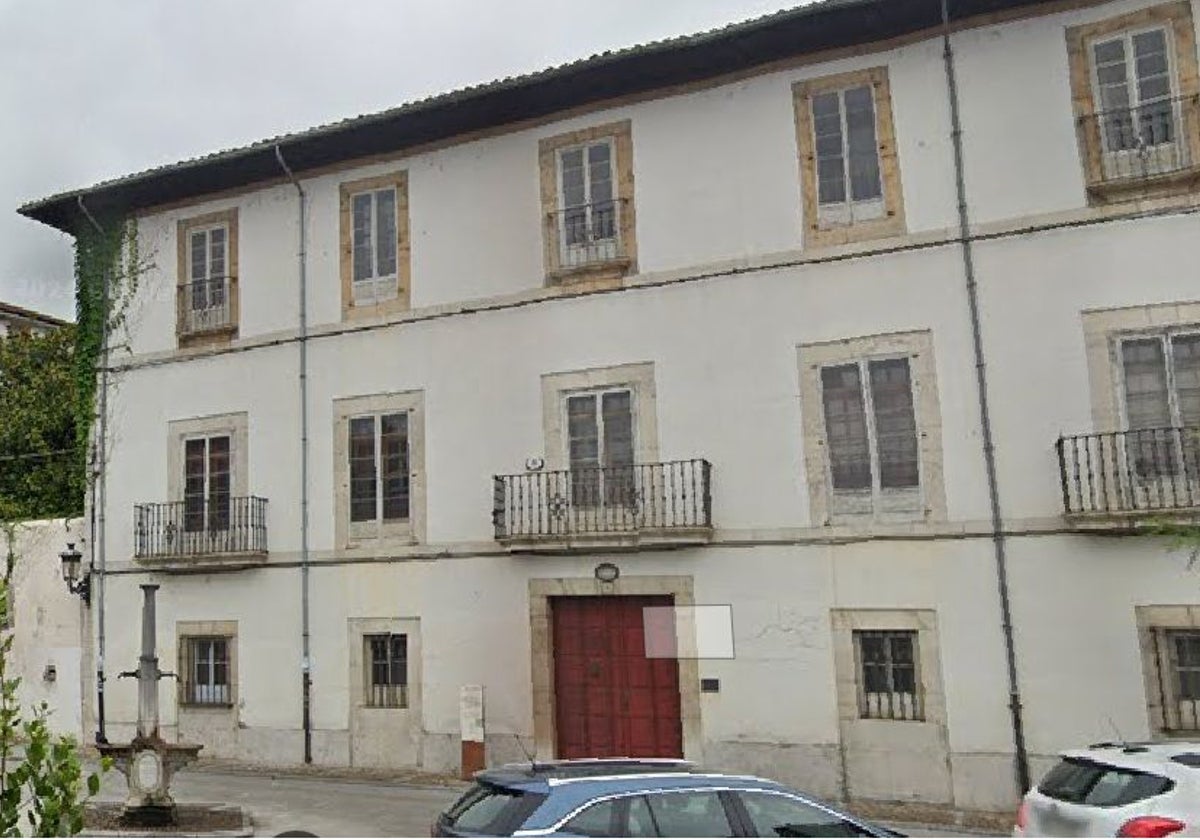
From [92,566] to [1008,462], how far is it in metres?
16.0

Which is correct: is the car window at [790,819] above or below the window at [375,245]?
below

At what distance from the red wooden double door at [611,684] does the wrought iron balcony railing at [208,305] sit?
8.17m

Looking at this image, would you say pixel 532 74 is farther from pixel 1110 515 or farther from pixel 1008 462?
pixel 1110 515

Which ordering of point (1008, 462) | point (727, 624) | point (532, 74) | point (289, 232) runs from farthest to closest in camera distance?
1. point (289, 232)
2. point (532, 74)
3. point (727, 624)
4. point (1008, 462)

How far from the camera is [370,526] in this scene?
57.4ft

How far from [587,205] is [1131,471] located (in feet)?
28.0

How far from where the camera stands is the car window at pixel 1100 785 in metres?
8.03

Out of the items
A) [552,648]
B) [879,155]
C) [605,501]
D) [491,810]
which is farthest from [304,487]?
[491,810]

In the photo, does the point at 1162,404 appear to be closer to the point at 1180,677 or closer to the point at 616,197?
the point at 1180,677

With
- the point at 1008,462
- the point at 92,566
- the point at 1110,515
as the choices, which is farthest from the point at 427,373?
the point at 1110,515

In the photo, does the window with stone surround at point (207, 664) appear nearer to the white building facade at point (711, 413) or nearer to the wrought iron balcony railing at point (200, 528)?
the white building facade at point (711, 413)

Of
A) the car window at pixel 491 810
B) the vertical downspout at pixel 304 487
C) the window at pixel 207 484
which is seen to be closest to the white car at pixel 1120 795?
the car window at pixel 491 810

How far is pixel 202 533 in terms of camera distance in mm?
18672

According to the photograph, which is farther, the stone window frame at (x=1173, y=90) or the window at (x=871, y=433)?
the window at (x=871, y=433)
